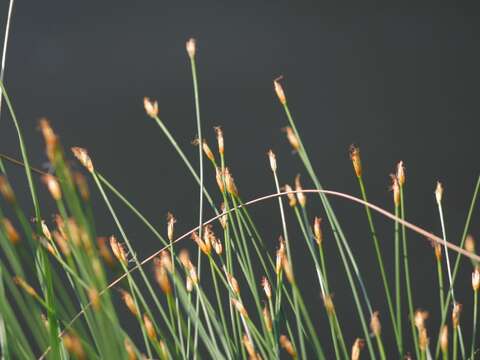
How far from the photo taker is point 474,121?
2574 millimetres

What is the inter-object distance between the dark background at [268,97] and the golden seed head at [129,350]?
1.65 metres

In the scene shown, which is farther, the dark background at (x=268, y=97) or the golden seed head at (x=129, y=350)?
the dark background at (x=268, y=97)

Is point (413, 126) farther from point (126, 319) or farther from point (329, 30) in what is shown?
point (126, 319)

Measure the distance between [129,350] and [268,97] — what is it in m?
1.77

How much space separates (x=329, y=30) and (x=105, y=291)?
1.97m

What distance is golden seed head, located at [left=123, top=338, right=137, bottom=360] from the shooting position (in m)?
0.77

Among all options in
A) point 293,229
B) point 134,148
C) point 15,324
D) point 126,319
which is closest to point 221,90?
point 134,148

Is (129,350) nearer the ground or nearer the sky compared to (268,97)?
nearer the sky

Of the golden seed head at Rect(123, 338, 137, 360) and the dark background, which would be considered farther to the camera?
the dark background

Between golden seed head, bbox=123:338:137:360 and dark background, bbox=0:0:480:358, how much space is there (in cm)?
165

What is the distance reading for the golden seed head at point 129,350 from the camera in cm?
77

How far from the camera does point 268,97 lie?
248 cm

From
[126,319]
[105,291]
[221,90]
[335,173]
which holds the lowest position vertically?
[126,319]

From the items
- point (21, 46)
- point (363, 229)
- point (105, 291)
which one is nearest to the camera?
point (105, 291)
